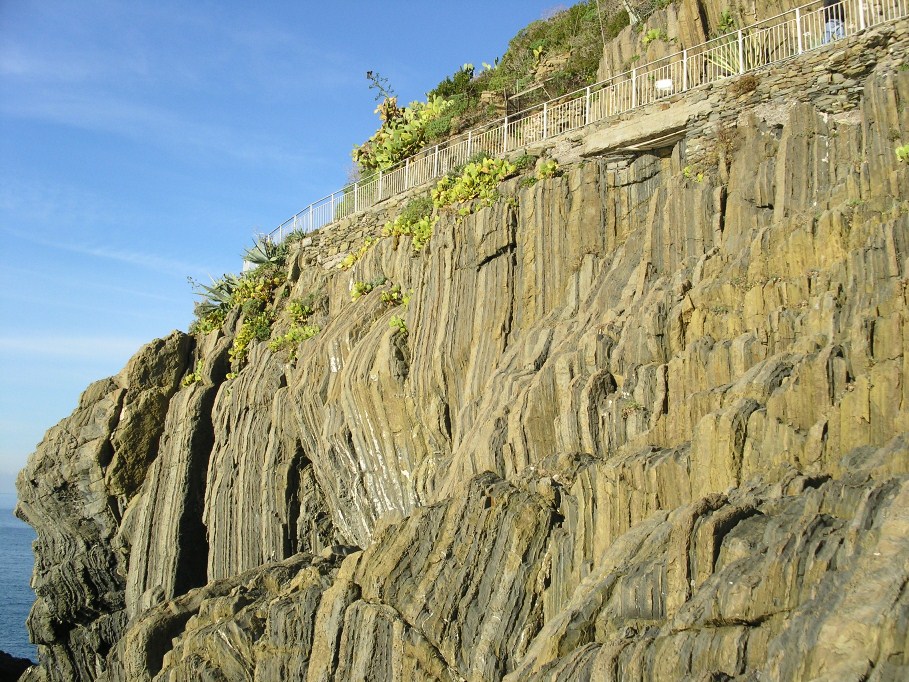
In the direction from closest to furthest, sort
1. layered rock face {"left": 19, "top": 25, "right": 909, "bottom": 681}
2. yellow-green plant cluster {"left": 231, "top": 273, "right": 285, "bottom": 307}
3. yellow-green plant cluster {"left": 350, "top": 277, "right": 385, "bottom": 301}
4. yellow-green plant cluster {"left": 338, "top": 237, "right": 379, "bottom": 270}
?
layered rock face {"left": 19, "top": 25, "right": 909, "bottom": 681}
yellow-green plant cluster {"left": 350, "top": 277, "right": 385, "bottom": 301}
yellow-green plant cluster {"left": 338, "top": 237, "right": 379, "bottom": 270}
yellow-green plant cluster {"left": 231, "top": 273, "right": 285, "bottom": 307}

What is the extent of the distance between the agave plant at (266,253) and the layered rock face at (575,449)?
299 centimetres

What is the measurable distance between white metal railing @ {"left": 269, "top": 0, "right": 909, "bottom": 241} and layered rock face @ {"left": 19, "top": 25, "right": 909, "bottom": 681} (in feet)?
2.56

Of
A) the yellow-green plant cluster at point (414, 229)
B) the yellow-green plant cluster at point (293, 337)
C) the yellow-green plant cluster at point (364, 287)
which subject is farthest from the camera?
the yellow-green plant cluster at point (293, 337)

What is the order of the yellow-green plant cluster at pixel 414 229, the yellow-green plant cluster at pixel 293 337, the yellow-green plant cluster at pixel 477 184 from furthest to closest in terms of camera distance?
the yellow-green plant cluster at pixel 293 337, the yellow-green plant cluster at pixel 414 229, the yellow-green plant cluster at pixel 477 184

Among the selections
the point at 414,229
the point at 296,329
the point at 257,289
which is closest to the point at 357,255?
the point at 296,329

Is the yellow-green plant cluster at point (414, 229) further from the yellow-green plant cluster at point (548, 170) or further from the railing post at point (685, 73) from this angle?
the railing post at point (685, 73)

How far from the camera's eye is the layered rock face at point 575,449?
8.52m

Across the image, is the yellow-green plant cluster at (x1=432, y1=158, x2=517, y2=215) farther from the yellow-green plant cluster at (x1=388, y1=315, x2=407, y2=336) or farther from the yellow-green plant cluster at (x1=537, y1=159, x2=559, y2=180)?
the yellow-green plant cluster at (x1=388, y1=315, x2=407, y2=336)

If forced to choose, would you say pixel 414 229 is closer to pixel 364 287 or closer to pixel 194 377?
pixel 364 287

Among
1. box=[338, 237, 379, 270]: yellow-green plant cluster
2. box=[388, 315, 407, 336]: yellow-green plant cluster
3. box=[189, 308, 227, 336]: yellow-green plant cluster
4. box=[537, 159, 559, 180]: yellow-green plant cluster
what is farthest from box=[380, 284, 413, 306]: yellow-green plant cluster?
box=[189, 308, 227, 336]: yellow-green plant cluster

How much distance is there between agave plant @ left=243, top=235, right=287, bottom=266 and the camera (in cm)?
2903

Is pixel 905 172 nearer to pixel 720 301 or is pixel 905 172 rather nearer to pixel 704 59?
pixel 720 301

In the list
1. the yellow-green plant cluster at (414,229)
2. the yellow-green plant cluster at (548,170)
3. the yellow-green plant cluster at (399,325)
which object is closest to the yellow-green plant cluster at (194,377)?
the yellow-green plant cluster at (414,229)

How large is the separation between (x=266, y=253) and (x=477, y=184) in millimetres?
10634
